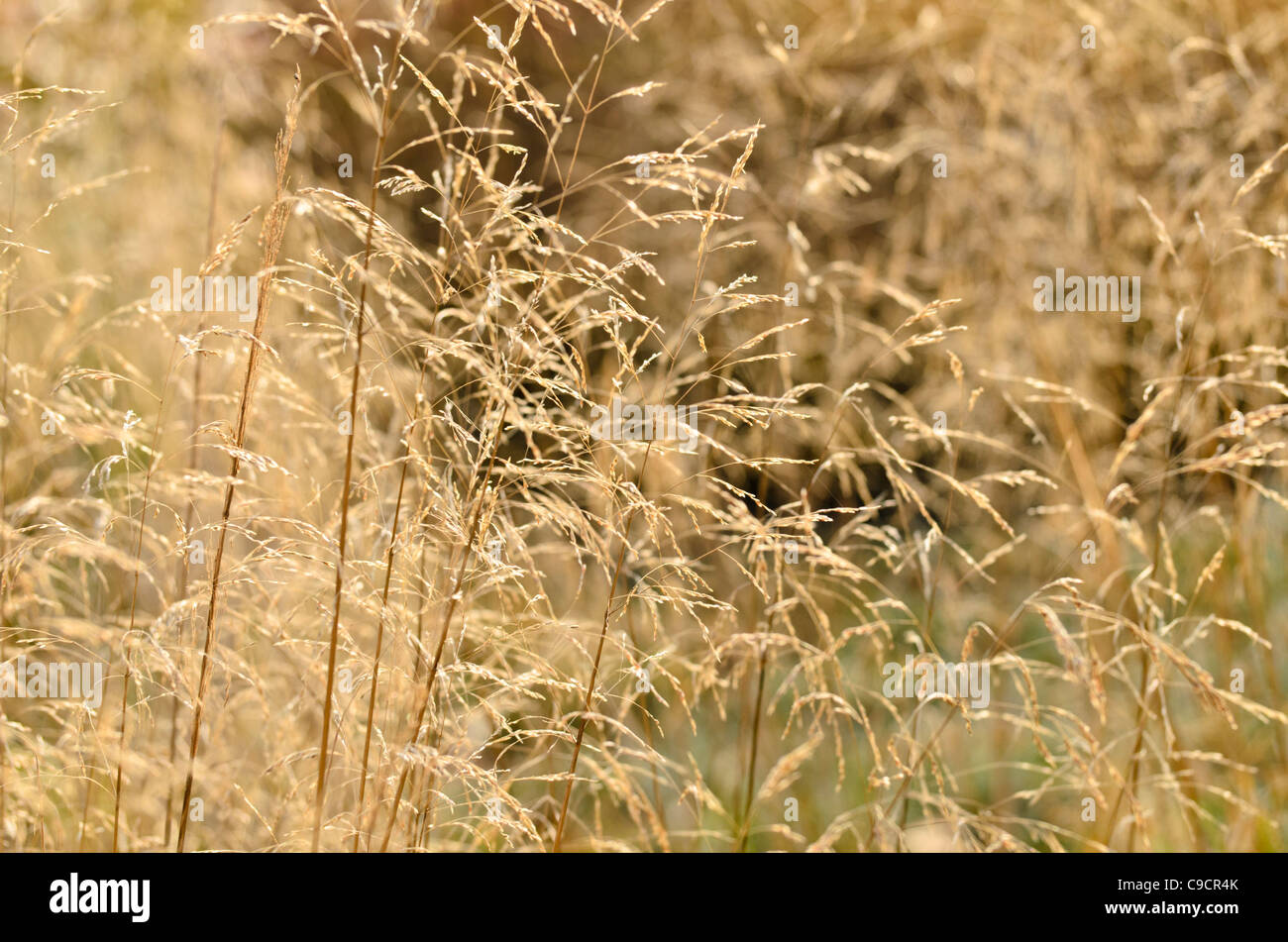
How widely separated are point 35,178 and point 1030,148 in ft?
12.0

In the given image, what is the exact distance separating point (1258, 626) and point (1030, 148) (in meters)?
1.92

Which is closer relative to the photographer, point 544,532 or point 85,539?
point 85,539

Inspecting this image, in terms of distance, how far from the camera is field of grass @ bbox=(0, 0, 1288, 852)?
1400 mm

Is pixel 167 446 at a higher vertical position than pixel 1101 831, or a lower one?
higher

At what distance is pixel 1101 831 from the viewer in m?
2.64

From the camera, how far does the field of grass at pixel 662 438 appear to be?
140cm

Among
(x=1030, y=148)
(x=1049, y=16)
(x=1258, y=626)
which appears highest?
(x=1049, y=16)

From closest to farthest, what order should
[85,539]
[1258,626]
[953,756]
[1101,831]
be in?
[85,539]
[1258,626]
[1101,831]
[953,756]

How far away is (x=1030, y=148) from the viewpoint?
140 inches

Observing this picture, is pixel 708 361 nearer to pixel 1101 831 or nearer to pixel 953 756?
pixel 953 756

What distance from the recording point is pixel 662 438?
146 cm
